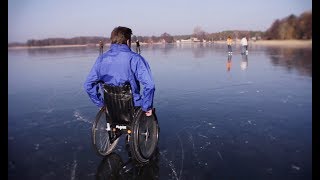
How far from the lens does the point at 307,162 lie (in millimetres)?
4164

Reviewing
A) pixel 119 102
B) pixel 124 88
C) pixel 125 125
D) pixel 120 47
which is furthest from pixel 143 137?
pixel 120 47

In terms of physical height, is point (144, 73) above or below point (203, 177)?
above

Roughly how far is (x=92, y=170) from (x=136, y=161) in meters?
0.59

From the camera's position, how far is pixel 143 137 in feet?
14.3

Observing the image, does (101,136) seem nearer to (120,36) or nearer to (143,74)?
(143,74)

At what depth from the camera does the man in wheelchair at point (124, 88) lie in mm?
3920

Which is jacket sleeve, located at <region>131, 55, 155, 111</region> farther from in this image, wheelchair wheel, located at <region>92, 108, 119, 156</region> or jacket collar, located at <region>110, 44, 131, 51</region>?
wheelchair wheel, located at <region>92, 108, 119, 156</region>

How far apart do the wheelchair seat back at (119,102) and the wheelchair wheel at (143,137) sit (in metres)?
0.14

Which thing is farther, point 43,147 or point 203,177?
point 43,147

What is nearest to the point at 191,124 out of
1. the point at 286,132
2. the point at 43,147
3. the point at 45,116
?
the point at 286,132

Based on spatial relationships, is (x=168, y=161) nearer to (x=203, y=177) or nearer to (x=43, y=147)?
(x=203, y=177)

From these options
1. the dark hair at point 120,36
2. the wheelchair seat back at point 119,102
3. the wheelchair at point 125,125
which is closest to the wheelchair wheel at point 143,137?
the wheelchair at point 125,125

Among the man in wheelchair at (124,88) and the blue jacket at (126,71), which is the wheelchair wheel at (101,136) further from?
the blue jacket at (126,71)
